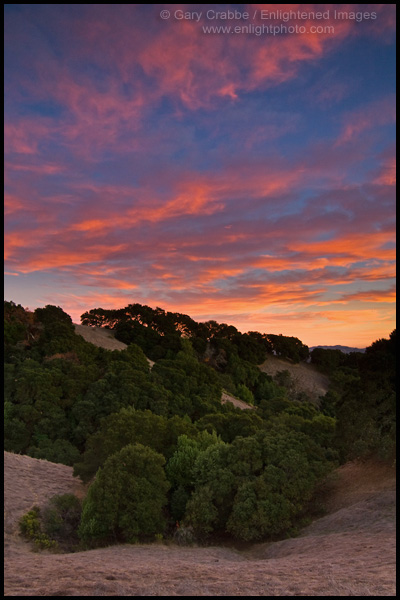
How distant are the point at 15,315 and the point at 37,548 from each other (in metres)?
56.0

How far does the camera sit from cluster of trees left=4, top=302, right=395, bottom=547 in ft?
70.6

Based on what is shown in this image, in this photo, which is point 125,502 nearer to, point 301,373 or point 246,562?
point 246,562

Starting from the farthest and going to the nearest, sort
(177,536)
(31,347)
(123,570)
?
(31,347)
(177,536)
(123,570)

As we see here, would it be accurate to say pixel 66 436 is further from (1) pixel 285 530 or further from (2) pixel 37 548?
(1) pixel 285 530

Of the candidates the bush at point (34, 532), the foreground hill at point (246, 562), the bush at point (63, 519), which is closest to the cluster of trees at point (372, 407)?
the foreground hill at point (246, 562)

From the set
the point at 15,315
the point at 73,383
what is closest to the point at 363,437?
the point at 73,383

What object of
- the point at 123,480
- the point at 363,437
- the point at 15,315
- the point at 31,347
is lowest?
the point at 123,480

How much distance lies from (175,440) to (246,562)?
1468 centimetres

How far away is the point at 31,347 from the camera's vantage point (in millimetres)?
61781

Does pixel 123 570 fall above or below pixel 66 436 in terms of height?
above

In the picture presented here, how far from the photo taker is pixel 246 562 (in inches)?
577

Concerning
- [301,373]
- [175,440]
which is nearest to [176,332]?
[301,373]

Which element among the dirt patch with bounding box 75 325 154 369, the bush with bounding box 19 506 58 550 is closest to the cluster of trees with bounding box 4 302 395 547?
the bush with bounding box 19 506 58 550

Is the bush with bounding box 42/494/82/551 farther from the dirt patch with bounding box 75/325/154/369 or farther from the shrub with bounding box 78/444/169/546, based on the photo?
the dirt patch with bounding box 75/325/154/369
